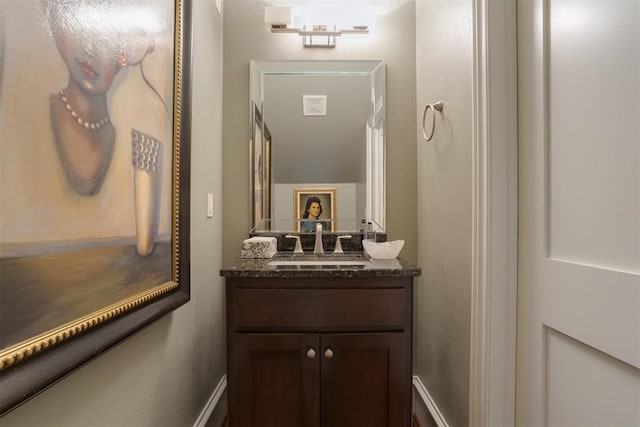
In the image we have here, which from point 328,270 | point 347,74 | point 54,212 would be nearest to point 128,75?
point 54,212

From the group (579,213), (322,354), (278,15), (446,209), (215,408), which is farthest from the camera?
(278,15)

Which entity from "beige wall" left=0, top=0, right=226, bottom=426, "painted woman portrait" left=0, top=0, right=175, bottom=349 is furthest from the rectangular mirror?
"painted woman portrait" left=0, top=0, right=175, bottom=349

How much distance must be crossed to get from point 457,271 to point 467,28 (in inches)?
37.1

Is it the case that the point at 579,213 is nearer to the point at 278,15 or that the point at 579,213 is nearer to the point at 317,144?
the point at 317,144

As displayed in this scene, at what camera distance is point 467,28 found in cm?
112

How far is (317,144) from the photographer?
1783mm

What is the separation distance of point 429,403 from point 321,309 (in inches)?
33.1

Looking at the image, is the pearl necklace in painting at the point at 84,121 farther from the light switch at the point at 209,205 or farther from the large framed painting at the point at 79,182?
the light switch at the point at 209,205

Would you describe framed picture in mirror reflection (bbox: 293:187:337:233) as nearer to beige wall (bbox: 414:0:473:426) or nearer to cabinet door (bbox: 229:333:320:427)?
beige wall (bbox: 414:0:473:426)

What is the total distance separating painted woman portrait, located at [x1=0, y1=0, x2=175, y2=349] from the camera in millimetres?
475

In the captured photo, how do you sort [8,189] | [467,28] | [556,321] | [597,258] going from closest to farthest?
[8,189] → [597,258] → [556,321] → [467,28]

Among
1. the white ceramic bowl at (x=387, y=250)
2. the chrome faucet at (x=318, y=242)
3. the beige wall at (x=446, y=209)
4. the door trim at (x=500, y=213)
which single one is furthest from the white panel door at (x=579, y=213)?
the chrome faucet at (x=318, y=242)

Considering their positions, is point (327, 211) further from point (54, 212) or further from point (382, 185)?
point (54, 212)

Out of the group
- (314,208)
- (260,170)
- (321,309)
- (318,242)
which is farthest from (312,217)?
(321,309)
